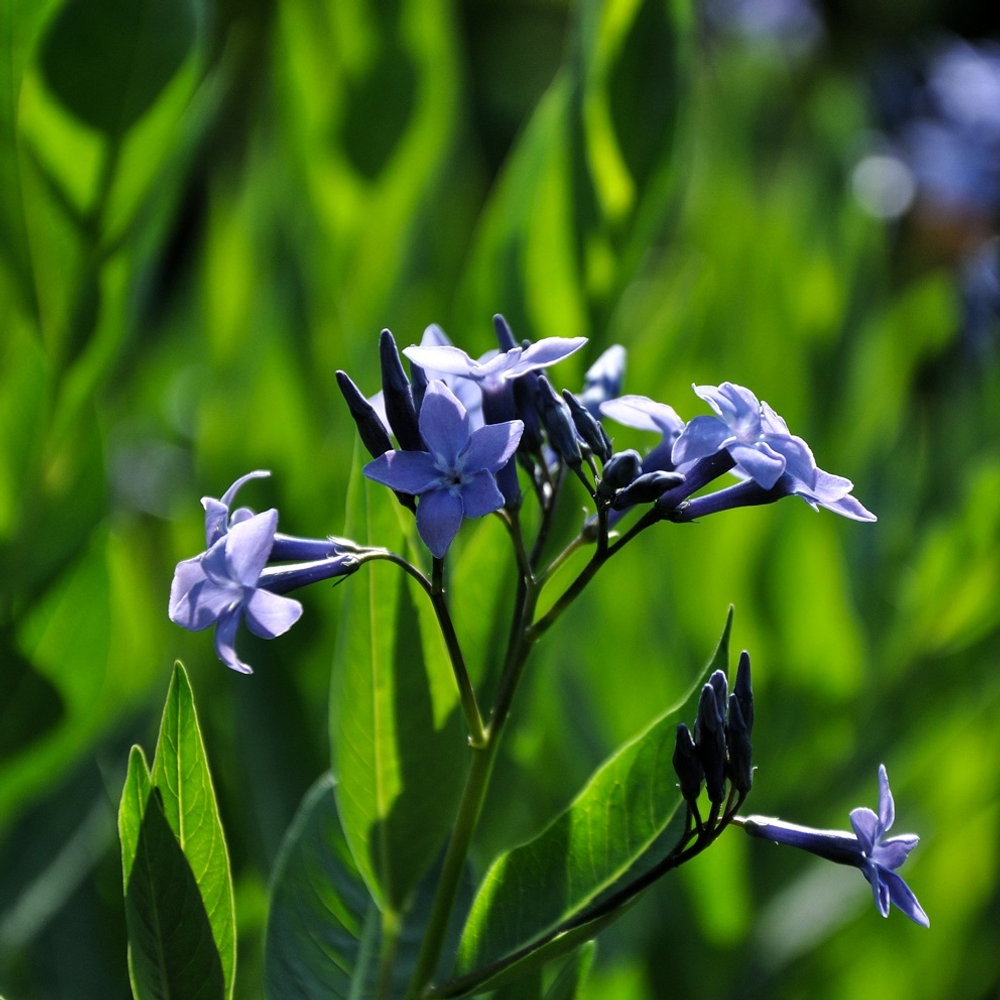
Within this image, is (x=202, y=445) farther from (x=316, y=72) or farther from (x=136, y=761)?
(x=136, y=761)

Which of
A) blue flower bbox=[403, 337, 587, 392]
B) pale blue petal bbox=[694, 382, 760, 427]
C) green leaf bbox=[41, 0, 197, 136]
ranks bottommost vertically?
pale blue petal bbox=[694, 382, 760, 427]

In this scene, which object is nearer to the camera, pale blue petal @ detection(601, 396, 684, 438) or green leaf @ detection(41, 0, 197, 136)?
pale blue petal @ detection(601, 396, 684, 438)

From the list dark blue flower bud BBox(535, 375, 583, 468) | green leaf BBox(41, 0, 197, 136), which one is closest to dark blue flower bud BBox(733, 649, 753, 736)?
dark blue flower bud BBox(535, 375, 583, 468)

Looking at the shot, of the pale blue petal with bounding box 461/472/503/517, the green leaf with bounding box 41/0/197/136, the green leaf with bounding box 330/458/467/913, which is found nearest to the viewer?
the pale blue petal with bounding box 461/472/503/517

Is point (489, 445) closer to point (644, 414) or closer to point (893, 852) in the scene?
point (644, 414)

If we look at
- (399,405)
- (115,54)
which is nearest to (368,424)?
(399,405)

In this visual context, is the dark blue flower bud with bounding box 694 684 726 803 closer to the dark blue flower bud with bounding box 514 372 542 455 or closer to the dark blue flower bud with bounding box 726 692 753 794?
the dark blue flower bud with bounding box 726 692 753 794

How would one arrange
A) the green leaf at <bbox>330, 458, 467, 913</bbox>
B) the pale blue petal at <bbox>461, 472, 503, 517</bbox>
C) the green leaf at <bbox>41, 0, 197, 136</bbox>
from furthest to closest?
the green leaf at <bbox>41, 0, 197, 136</bbox> < the green leaf at <bbox>330, 458, 467, 913</bbox> < the pale blue petal at <bbox>461, 472, 503, 517</bbox>
